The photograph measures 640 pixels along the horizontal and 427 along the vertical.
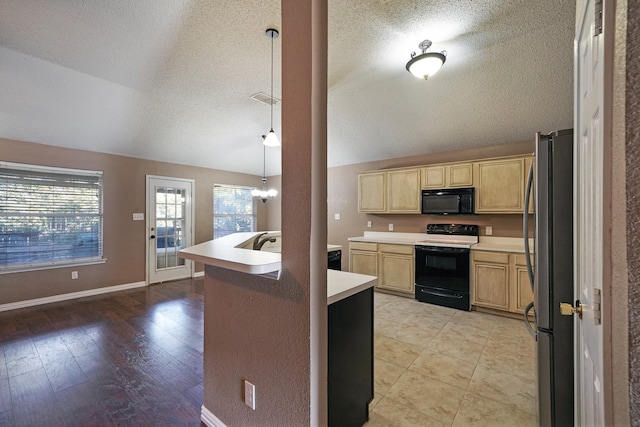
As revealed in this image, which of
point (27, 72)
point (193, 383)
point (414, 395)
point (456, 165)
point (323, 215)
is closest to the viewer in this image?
point (323, 215)

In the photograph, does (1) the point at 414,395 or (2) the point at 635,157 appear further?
(1) the point at 414,395

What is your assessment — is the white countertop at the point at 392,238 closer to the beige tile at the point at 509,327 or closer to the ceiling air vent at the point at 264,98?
the beige tile at the point at 509,327

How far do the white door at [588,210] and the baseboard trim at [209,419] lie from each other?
1745mm

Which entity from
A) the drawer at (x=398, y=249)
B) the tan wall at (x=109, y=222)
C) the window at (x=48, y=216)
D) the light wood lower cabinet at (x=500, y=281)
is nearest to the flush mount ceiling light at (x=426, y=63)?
the light wood lower cabinet at (x=500, y=281)

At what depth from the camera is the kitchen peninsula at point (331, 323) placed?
4.24 ft

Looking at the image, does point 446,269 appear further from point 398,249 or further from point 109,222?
point 109,222

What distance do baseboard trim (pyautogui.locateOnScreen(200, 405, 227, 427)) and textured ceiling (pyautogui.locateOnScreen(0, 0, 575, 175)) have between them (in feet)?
9.91

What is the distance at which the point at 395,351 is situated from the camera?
2.59 meters

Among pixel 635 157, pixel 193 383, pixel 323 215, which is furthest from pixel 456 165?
pixel 193 383

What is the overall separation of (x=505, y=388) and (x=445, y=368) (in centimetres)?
42

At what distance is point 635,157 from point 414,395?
2071 mm

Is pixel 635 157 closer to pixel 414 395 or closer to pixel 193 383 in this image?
pixel 414 395

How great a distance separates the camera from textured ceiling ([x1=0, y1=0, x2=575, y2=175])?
7.55 feet

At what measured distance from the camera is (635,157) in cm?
47
